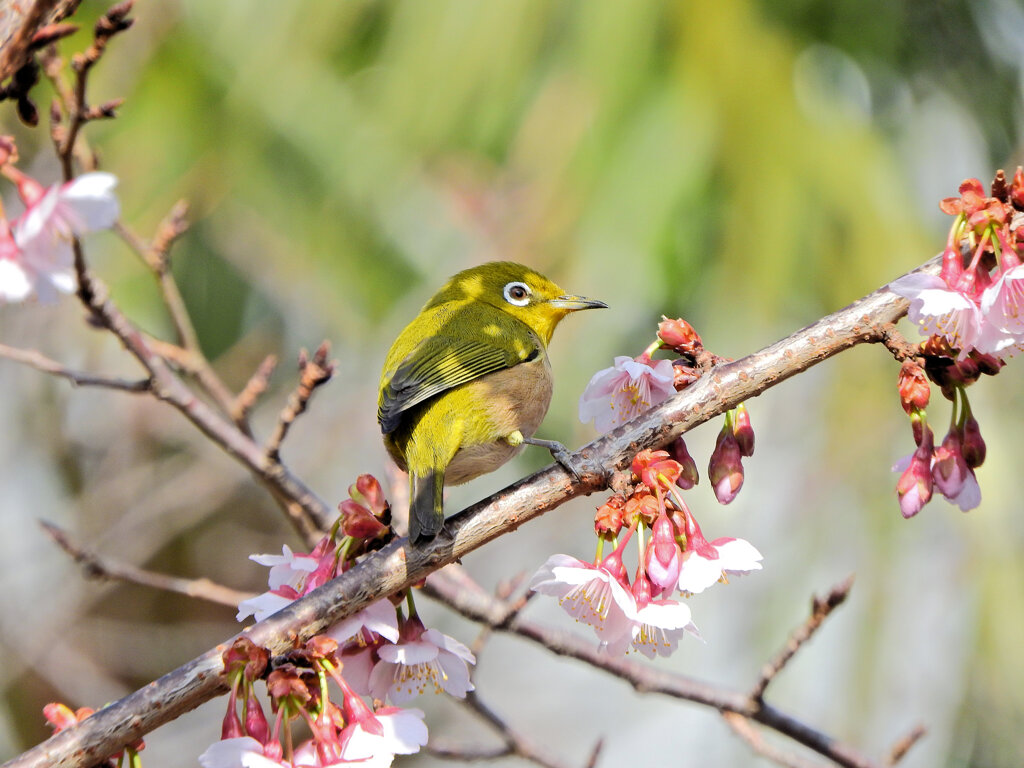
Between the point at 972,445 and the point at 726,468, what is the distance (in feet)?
1.55

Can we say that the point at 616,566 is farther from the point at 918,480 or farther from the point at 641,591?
the point at 918,480

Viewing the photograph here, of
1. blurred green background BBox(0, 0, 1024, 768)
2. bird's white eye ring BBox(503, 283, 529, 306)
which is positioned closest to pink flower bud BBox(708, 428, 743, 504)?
bird's white eye ring BBox(503, 283, 529, 306)

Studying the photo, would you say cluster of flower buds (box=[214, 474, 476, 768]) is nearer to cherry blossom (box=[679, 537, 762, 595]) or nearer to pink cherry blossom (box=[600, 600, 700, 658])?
pink cherry blossom (box=[600, 600, 700, 658])

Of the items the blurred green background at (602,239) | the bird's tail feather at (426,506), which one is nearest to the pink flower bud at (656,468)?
the bird's tail feather at (426,506)

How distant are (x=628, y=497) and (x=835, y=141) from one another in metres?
3.48

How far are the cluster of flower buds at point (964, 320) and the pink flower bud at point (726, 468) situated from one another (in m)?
0.31

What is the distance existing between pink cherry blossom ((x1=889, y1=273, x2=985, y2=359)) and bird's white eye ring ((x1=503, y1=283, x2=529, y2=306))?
1.88 metres

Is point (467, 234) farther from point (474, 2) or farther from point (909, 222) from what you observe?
point (909, 222)

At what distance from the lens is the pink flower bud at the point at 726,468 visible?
1986 millimetres

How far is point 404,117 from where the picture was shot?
5246 mm

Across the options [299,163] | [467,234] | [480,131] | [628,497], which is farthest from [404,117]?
[628,497]

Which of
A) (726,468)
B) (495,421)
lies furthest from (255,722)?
(495,421)

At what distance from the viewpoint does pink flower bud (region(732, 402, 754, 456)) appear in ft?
6.61

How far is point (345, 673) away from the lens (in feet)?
6.39
